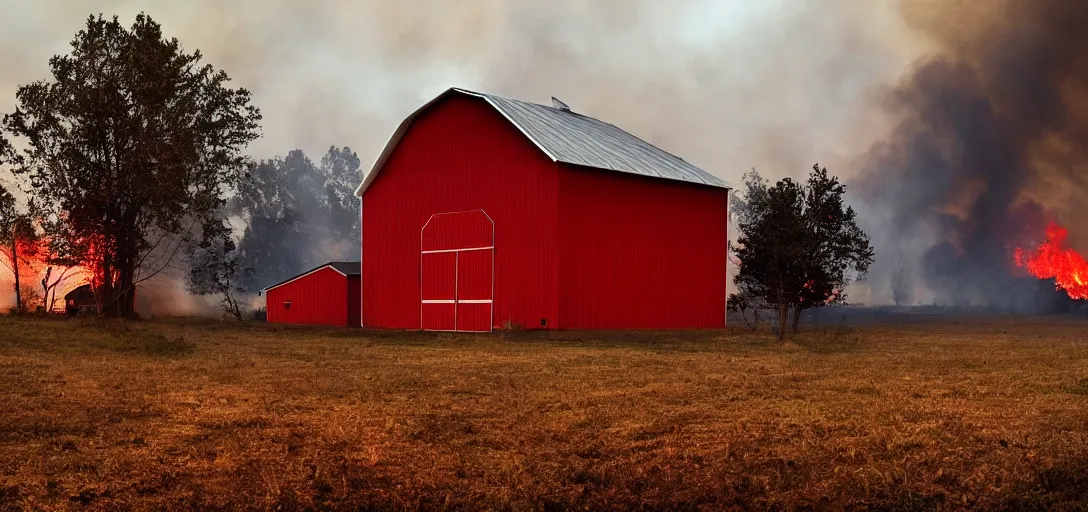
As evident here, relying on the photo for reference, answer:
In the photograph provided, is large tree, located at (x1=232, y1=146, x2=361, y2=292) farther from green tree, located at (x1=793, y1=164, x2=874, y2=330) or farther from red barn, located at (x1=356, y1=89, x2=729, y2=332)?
green tree, located at (x1=793, y1=164, x2=874, y2=330)

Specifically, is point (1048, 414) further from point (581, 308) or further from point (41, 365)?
point (581, 308)

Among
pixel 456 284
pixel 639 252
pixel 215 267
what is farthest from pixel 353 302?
pixel 215 267

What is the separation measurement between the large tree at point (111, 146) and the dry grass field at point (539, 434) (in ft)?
61.3

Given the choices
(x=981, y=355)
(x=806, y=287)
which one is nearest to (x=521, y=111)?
(x=806, y=287)

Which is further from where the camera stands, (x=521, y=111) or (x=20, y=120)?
(x=20, y=120)

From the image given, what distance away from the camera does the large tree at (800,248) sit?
2522 cm

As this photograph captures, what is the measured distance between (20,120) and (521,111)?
18.7 meters

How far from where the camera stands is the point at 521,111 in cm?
3019

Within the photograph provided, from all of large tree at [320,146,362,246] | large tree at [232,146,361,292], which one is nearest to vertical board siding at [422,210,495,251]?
large tree at [232,146,361,292]

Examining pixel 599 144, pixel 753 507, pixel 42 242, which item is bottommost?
pixel 753 507

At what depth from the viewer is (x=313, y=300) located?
125ft

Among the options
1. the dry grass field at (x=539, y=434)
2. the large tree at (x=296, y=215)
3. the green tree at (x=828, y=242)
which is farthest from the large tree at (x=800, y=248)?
the large tree at (x=296, y=215)

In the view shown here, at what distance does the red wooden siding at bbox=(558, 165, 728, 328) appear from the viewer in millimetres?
26922

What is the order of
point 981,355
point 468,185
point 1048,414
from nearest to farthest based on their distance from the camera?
point 1048,414
point 981,355
point 468,185
